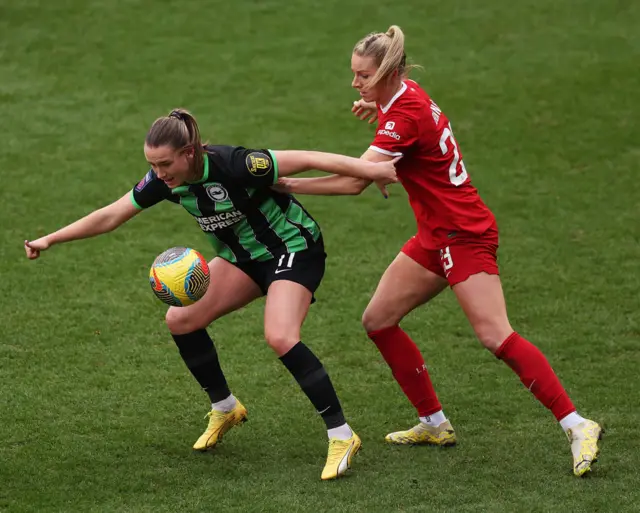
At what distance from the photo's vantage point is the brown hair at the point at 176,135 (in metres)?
5.36

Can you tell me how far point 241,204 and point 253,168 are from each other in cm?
25

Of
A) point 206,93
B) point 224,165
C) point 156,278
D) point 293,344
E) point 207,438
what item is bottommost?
point 206,93

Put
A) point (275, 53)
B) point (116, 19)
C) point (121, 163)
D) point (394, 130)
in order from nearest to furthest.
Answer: point (394, 130)
point (121, 163)
point (275, 53)
point (116, 19)

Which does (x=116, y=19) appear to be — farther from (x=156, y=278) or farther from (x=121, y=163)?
(x=156, y=278)

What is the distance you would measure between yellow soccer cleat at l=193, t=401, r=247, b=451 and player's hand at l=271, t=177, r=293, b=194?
1.33m

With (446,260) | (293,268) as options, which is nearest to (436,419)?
(446,260)

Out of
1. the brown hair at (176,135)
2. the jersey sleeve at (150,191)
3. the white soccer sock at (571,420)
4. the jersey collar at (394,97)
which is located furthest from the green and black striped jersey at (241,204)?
the white soccer sock at (571,420)

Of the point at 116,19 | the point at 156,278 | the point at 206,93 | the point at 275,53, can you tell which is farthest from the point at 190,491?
the point at 116,19

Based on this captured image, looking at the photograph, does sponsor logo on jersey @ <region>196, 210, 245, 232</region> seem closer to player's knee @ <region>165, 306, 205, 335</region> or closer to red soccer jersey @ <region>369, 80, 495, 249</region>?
player's knee @ <region>165, 306, 205, 335</region>

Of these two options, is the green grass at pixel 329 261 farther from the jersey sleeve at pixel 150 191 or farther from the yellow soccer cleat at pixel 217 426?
the jersey sleeve at pixel 150 191

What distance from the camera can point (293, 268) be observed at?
5.76m

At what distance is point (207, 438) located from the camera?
239 inches

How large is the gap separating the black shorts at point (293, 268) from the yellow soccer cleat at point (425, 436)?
105cm

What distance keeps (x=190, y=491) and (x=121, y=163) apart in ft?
20.2
